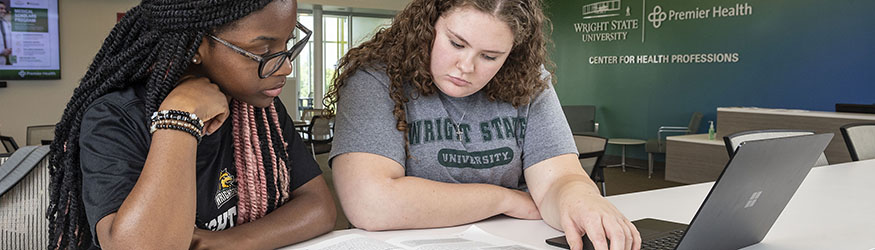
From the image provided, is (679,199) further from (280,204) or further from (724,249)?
(280,204)

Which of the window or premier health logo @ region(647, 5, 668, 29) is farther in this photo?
the window

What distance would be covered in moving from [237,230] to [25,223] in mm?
514

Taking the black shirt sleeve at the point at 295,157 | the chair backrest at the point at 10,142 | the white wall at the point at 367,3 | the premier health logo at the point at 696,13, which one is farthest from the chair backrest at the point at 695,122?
the black shirt sleeve at the point at 295,157

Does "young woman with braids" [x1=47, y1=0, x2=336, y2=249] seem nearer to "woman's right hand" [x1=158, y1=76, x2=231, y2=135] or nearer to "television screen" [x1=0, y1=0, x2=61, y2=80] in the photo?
"woman's right hand" [x1=158, y1=76, x2=231, y2=135]

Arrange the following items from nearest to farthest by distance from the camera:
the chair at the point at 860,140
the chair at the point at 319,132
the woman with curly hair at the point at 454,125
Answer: the woman with curly hair at the point at 454,125 → the chair at the point at 860,140 → the chair at the point at 319,132

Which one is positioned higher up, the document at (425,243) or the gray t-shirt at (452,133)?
the gray t-shirt at (452,133)

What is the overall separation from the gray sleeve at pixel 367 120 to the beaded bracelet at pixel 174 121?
1.80 feet

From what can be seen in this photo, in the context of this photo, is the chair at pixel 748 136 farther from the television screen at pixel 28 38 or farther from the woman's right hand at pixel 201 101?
the television screen at pixel 28 38

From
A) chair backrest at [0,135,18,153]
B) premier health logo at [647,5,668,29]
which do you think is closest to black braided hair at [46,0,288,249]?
chair backrest at [0,135,18,153]

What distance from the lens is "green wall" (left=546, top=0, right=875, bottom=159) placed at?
24.5ft

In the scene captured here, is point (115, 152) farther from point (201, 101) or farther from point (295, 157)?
point (295, 157)

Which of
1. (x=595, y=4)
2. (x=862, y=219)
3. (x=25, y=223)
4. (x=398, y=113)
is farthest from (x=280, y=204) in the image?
(x=595, y=4)

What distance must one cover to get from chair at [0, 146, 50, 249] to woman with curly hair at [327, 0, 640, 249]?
609mm

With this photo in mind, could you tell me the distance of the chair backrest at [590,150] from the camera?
378 cm
